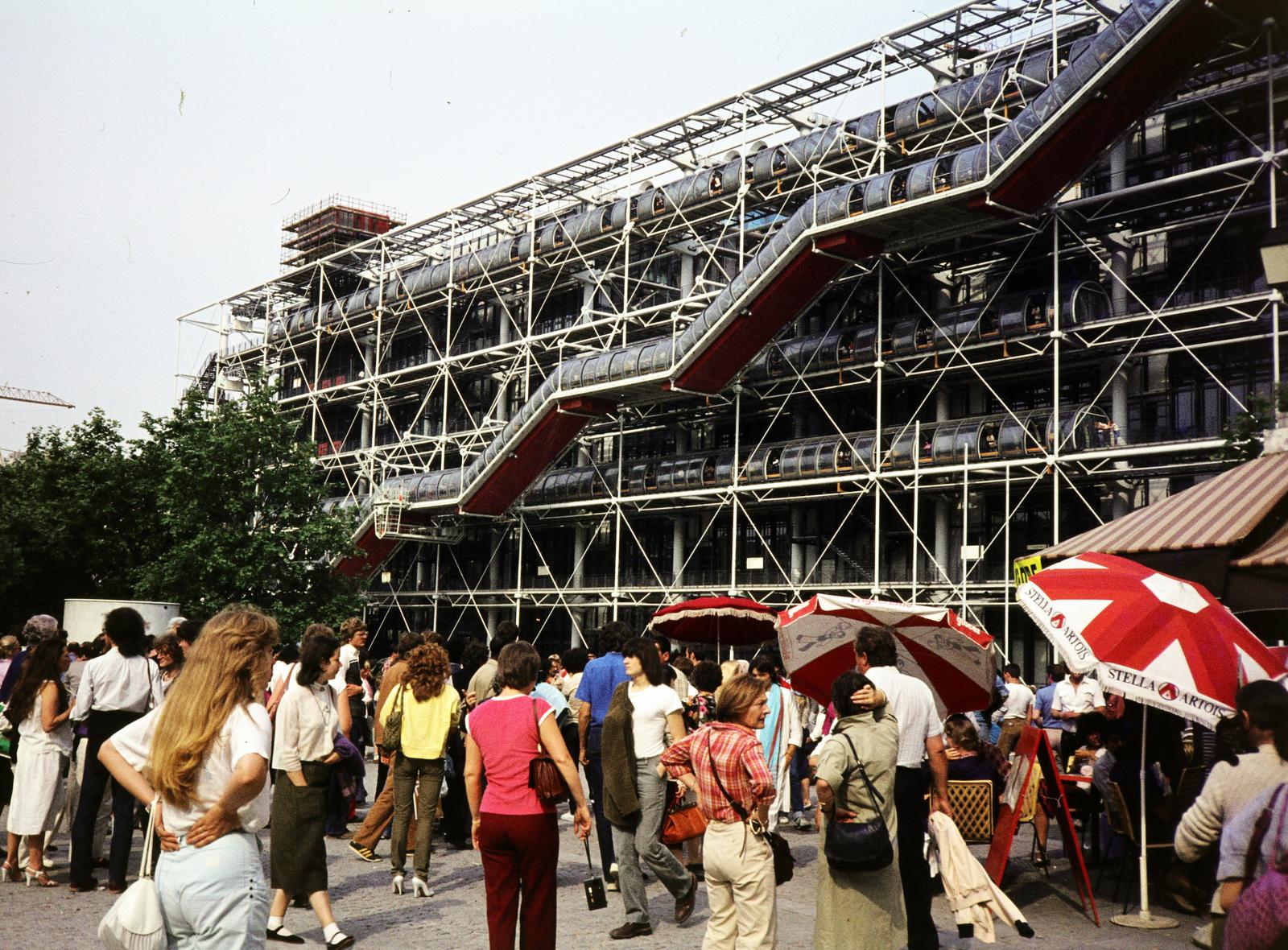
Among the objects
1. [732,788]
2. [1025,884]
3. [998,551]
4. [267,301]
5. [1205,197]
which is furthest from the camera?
[267,301]

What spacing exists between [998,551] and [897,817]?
22.7 metres

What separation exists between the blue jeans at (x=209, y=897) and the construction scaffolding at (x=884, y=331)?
21.8 metres

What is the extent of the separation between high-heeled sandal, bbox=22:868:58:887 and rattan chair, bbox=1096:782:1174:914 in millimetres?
7840

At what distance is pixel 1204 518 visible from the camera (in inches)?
404

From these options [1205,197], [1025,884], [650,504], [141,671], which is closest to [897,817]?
[1025,884]

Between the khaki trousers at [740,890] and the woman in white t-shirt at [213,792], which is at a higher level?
the woman in white t-shirt at [213,792]

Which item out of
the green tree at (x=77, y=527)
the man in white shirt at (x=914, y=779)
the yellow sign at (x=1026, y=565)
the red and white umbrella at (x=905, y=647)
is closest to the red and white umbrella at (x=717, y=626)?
the yellow sign at (x=1026, y=565)

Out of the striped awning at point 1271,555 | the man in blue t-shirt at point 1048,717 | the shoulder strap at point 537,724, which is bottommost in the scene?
the man in blue t-shirt at point 1048,717

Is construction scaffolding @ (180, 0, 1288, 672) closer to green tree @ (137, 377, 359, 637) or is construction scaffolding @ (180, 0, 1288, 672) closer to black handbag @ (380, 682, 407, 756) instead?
green tree @ (137, 377, 359, 637)

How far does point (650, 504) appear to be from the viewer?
3603 cm

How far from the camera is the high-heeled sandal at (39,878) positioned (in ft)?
33.3

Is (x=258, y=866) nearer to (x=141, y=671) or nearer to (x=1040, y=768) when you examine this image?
(x=141, y=671)

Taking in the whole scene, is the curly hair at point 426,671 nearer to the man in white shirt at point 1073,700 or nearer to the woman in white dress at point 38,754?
the woman in white dress at point 38,754

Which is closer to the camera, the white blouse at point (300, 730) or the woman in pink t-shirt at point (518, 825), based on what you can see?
the woman in pink t-shirt at point (518, 825)
